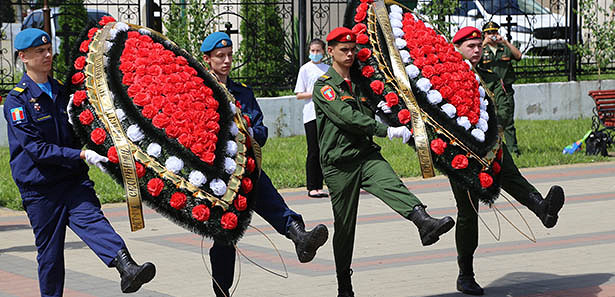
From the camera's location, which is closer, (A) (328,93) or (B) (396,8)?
(A) (328,93)

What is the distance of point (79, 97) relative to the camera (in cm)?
556

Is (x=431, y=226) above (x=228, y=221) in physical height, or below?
below

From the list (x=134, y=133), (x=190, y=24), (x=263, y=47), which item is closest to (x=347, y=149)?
(x=134, y=133)

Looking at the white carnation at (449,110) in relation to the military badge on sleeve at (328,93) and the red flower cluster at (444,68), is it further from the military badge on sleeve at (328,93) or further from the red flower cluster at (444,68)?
the military badge on sleeve at (328,93)

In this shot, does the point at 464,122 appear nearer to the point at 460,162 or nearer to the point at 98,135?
the point at 460,162

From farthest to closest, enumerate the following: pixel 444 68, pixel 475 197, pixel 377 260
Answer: pixel 377 260, pixel 475 197, pixel 444 68

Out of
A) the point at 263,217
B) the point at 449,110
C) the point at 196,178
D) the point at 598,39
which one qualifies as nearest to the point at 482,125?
the point at 449,110

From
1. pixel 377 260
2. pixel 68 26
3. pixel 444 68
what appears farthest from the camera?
pixel 68 26

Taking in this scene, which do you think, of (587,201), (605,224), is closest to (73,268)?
(605,224)

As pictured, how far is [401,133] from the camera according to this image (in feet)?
20.0

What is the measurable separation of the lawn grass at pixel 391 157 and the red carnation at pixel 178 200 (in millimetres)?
5936

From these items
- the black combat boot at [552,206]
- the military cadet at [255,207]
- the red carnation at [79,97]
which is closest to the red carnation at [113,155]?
the red carnation at [79,97]

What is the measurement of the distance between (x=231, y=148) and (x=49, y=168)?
3.30 ft

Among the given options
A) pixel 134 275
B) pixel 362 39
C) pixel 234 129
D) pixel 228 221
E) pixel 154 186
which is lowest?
pixel 134 275
